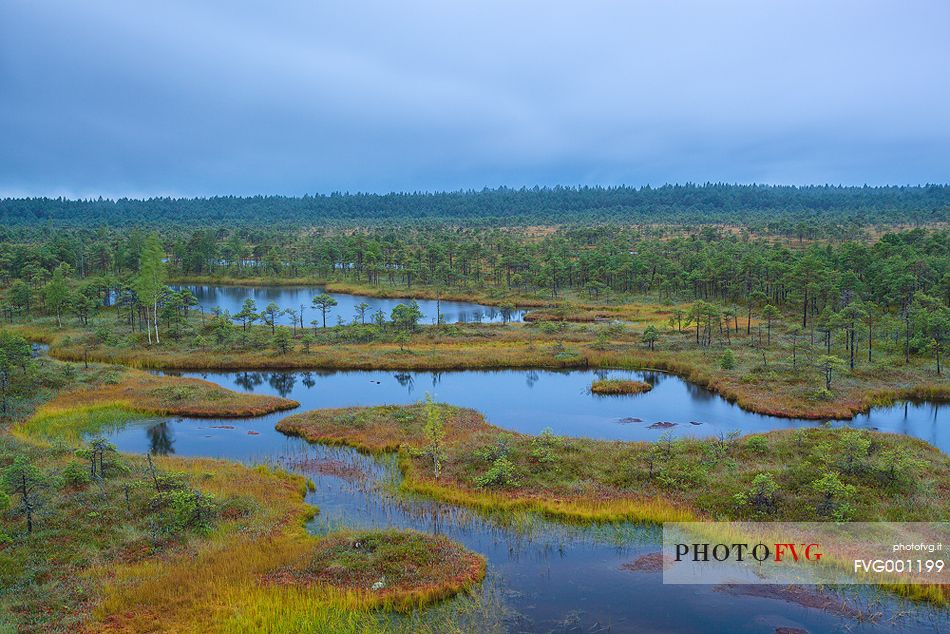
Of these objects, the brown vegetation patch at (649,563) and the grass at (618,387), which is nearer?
the brown vegetation patch at (649,563)

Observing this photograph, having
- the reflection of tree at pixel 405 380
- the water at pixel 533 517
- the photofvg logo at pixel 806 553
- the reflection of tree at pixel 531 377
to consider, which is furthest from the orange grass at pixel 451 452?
the reflection of tree at pixel 531 377

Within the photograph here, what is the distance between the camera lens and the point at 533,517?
29.1 m

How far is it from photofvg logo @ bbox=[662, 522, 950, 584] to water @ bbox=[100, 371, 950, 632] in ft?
3.24

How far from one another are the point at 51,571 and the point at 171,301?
52.0 metres

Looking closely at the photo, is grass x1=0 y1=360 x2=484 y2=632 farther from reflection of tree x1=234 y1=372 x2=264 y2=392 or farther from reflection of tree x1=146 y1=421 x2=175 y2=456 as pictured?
reflection of tree x1=234 y1=372 x2=264 y2=392

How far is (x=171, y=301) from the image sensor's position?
70250mm

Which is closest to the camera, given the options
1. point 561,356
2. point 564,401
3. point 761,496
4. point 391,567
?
point 391,567

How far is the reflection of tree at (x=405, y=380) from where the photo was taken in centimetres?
5542

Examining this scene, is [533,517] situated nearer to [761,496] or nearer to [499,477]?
[499,477]

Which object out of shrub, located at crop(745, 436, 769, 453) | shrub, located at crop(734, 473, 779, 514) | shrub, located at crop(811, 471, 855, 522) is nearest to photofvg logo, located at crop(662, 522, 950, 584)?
shrub, located at crop(811, 471, 855, 522)

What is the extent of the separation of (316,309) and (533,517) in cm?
7225

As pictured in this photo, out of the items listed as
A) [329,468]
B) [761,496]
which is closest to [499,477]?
[329,468]

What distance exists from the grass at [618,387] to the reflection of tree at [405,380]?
15732 mm

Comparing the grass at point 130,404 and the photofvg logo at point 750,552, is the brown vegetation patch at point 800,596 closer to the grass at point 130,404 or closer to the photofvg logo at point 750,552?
the photofvg logo at point 750,552
